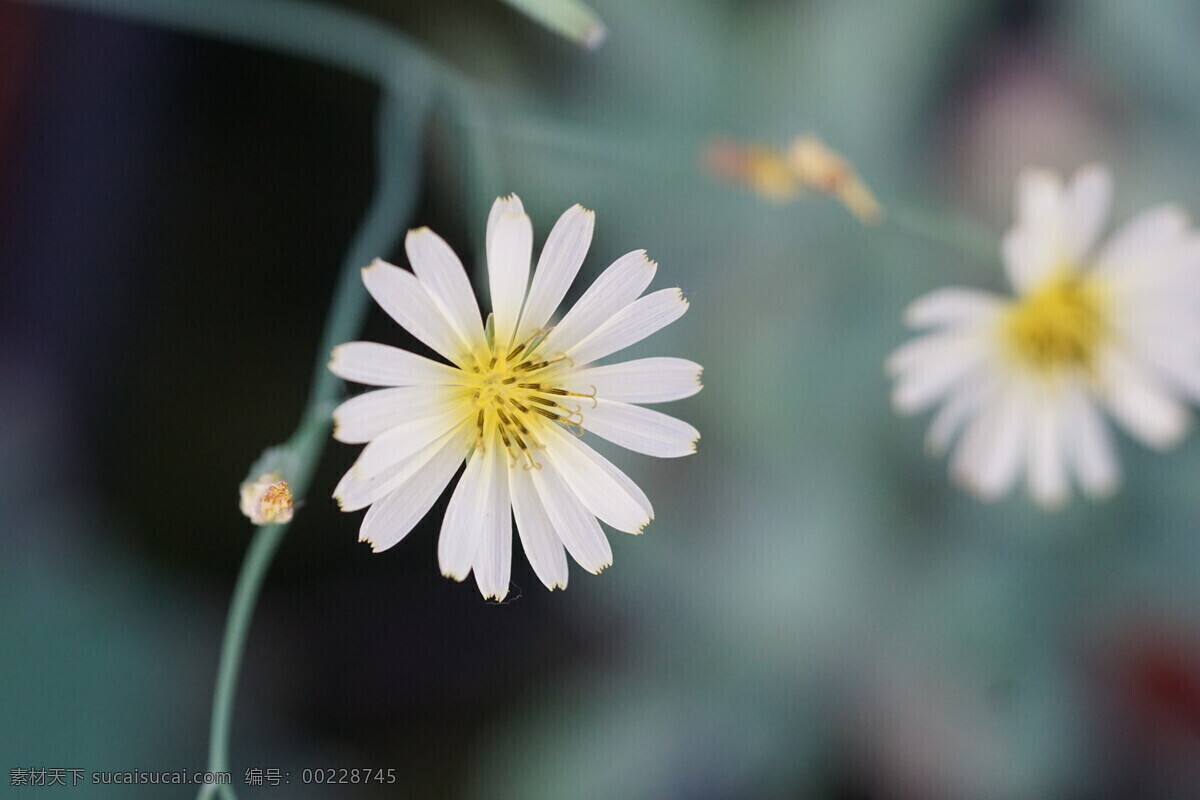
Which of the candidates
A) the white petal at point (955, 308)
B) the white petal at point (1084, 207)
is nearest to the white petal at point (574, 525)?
the white petal at point (955, 308)

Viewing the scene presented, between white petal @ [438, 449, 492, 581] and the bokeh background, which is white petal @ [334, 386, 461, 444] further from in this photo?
the bokeh background

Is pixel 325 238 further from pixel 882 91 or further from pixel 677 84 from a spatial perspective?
pixel 882 91

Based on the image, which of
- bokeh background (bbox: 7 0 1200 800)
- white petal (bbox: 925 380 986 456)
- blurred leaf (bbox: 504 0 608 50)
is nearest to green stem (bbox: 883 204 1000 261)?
bokeh background (bbox: 7 0 1200 800)

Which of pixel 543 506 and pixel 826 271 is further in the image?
pixel 826 271

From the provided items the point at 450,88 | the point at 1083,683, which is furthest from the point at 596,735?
the point at 450,88

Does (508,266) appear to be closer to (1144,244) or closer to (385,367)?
(385,367)

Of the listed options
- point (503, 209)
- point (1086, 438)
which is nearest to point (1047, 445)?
point (1086, 438)

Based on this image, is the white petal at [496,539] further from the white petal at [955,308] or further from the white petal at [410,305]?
the white petal at [955,308]

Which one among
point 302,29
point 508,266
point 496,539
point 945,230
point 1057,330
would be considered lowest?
point 496,539
